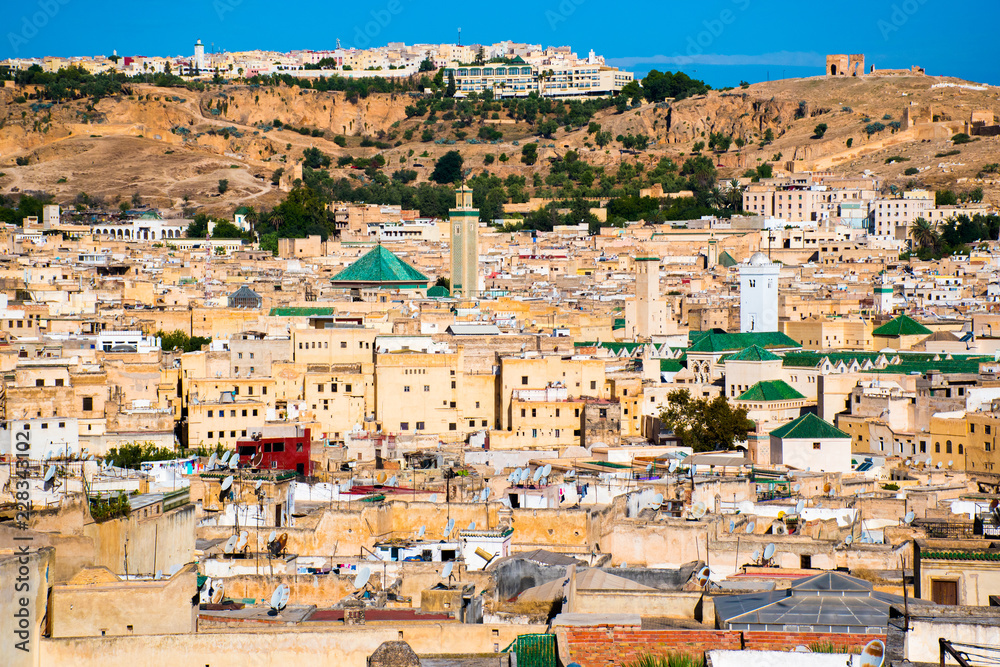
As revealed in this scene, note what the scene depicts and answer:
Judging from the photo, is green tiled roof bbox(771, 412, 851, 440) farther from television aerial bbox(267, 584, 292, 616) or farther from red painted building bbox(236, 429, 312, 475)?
television aerial bbox(267, 584, 292, 616)

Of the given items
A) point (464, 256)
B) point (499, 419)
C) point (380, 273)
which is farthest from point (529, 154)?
point (499, 419)

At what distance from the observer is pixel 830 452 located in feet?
89.8

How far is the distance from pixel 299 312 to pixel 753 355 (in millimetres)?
10073

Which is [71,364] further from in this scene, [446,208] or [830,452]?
[446,208]

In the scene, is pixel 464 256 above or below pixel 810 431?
above

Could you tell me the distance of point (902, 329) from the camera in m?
41.1

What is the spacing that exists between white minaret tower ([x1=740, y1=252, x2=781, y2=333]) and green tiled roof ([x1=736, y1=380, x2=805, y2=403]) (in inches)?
336

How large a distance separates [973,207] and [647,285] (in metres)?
38.1

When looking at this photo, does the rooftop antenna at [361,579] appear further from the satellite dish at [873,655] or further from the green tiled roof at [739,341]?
the green tiled roof at [739,341]

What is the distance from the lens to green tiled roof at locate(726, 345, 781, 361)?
3516cm

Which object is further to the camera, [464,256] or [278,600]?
[464,256]

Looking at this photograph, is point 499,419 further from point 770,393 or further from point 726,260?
point 726,260

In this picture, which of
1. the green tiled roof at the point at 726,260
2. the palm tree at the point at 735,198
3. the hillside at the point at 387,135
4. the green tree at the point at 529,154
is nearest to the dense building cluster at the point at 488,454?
the green tiled roof at the point at 726,260

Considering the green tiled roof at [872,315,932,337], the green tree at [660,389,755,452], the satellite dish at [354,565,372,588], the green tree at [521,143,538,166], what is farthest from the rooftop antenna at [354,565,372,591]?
the green tree at [521,143,538,166]
